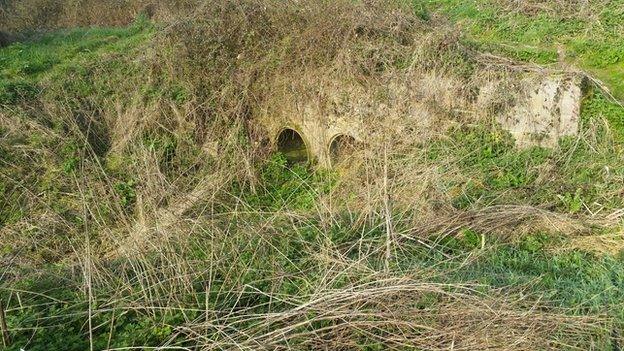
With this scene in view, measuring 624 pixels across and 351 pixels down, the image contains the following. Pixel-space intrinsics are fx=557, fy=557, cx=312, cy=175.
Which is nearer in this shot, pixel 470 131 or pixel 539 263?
pixel 539 263

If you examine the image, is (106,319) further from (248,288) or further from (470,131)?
(470,131)

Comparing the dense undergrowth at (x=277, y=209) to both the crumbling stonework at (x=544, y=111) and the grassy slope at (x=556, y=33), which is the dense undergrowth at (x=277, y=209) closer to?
the grassy slope at (x=556, y=33)

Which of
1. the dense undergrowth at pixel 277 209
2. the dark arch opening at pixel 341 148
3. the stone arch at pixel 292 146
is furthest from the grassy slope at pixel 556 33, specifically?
the stone arch at pixel 292 146

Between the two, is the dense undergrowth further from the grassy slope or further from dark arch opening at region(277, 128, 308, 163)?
dark arch opening at region(277, 128, 308, 163)

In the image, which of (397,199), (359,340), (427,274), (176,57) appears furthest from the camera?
(176,57)

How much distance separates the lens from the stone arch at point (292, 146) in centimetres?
1094

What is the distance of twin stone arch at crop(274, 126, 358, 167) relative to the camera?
10.1 meters

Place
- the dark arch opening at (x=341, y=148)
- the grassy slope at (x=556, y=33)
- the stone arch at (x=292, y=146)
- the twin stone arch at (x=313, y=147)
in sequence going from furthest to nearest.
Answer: the stone arch at (x=292, y=146) < the twin stone arch at (x=313, y=147) < the dark arch opening at (x=341, y=148) < the grassy slope at (x=556, y=33)

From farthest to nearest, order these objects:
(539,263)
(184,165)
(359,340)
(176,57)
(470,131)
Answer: (176,57), (184,165), (470,131), (539,263), (359,340)

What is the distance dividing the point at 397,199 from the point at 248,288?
2512 millimetres

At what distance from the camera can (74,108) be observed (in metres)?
10.0

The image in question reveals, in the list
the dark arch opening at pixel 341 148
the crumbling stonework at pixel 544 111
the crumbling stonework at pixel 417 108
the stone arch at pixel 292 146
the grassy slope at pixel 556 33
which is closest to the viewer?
the crumbling stonework at pixel 544 111

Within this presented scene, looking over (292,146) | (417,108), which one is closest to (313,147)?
(292,146)

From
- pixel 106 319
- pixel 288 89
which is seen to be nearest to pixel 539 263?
pixel 106 319
